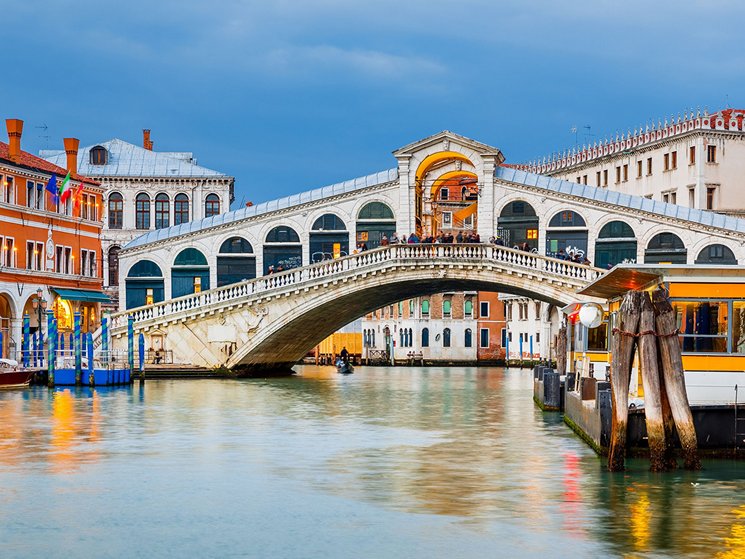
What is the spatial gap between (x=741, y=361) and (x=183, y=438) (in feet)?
29.6

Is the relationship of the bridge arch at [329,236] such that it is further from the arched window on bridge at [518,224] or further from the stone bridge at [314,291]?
the arched window on bridge at [518,224]

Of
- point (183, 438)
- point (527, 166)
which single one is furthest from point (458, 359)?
point (183, 438)

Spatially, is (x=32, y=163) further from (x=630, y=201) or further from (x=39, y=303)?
(x=630, y=201)

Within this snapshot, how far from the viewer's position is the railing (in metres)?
42.1

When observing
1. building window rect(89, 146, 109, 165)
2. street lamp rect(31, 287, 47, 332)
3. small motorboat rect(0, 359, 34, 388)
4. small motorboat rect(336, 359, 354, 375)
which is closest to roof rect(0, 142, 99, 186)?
street lamp rect(31, 287, 47, 332)

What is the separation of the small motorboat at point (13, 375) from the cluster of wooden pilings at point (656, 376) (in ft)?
A: 71.6

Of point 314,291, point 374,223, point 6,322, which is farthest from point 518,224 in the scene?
point 6,322

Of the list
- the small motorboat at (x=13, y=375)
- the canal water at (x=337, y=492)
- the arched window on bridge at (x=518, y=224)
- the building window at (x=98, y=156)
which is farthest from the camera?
the building window at (x=98, y=156)

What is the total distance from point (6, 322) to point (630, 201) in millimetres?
20165

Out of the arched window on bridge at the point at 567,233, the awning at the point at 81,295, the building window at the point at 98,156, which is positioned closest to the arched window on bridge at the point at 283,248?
the awning at the point at 81,295

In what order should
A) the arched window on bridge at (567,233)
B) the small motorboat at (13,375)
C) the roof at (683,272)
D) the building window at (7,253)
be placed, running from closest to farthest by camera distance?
the roof at (683,272) → the small motorboat at (13,375) → the building window at (7,253) → the arched window on bridge at (567,233)

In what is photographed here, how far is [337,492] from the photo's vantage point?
16.1 metres

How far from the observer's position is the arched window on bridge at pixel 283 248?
46.8 metres

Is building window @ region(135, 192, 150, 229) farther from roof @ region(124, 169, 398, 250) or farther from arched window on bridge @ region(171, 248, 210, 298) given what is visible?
arched window on bridge @ region(171, 248, 210, 298)
